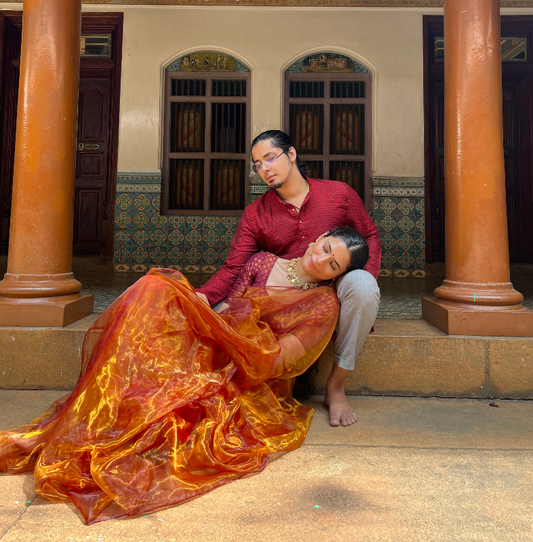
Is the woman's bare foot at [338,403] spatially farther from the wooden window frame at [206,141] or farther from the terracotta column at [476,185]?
the wooden window frame at [206,141]

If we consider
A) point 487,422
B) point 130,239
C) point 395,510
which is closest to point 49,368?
point 395,510

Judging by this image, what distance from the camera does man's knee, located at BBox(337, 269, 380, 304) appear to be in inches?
70.3

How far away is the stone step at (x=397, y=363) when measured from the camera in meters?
2.13

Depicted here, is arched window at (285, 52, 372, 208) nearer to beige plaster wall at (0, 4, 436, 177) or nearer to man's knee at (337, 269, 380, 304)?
beige plaster wall at (0, 4, 436, 177)

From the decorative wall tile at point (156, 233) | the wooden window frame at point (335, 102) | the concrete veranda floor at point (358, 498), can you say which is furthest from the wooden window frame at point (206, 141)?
the concrete veranda floor at point (358, 498)

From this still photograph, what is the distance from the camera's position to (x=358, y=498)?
121 cm

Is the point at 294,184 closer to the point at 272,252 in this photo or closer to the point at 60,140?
the point at 272,252

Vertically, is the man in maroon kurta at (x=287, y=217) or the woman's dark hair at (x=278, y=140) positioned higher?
the woman's dark hair at (x=278, y=140)

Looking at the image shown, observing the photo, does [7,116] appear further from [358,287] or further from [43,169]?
[358,287]

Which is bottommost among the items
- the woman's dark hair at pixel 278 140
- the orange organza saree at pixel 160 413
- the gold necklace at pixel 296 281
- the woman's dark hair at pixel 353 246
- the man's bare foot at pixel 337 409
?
the man's bare foot at pixel 337 409

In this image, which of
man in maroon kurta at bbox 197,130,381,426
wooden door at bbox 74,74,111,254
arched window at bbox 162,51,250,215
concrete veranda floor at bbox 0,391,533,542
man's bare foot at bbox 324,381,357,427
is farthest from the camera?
wooden door at bbox 74,74,111,254

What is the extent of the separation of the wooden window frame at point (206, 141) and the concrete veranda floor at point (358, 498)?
175 inches

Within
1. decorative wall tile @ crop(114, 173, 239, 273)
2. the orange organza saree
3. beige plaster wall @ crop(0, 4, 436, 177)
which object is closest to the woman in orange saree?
the orange organza saree

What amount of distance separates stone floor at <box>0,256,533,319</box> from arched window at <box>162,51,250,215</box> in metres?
1.14
